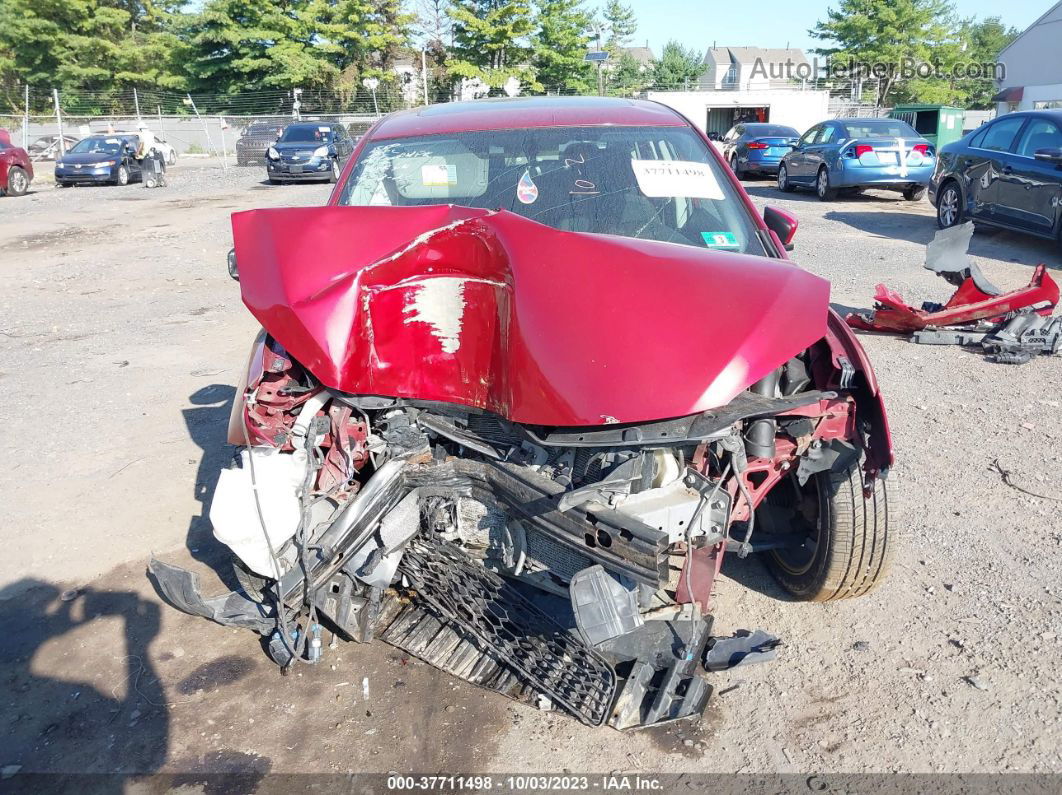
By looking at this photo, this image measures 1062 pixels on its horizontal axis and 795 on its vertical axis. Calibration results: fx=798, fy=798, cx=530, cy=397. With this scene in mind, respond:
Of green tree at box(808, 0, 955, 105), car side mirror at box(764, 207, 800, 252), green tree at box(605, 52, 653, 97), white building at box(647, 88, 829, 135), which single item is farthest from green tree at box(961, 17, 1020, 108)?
car side mirror at box(764, 207, 800, 252)

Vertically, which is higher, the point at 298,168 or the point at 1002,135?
the point at 1002,135

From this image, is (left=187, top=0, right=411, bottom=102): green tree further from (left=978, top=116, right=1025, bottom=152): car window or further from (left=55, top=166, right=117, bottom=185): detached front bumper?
(left=978, top=116, right=1025, bottom=152): car window

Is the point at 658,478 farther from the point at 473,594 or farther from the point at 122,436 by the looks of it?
the point at 122,436

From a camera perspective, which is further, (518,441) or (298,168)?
(298,168)

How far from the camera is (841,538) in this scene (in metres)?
2.93

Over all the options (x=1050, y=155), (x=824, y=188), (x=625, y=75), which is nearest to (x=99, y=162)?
(x=824, y=188)

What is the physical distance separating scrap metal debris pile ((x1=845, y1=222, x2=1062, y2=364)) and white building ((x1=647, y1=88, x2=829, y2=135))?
35979 millimetres

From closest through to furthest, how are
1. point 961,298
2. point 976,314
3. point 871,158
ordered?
point 976,314 → point 961,298 → point 871,158

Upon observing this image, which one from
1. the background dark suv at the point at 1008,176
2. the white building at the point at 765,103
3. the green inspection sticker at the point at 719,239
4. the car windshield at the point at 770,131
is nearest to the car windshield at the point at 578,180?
the green inspection sticker at the point at 719,239

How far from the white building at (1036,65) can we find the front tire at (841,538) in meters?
37.4

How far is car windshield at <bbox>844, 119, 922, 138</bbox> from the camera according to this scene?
1373 cm

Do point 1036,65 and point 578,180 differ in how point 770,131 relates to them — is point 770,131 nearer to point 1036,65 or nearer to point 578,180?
point 578,180

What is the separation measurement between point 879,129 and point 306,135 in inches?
549

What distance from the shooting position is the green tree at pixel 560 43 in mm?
42500
